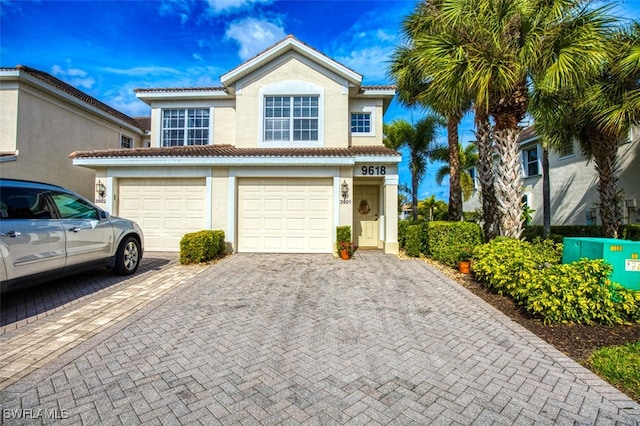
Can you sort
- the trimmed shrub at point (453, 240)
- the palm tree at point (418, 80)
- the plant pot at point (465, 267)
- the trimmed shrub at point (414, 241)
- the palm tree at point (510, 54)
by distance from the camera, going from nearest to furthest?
1. the palm tree at point (510, 54)
2. the plant pot at point (465, 267)
3. the trimmed shrub at point (453, 240)
4. the trimmed shrub at point (414, 241)
5. the palm tree at point (418, 80)

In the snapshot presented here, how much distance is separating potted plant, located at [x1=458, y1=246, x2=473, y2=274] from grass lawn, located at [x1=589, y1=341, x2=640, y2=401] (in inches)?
165

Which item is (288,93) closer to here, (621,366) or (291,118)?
(291,118)

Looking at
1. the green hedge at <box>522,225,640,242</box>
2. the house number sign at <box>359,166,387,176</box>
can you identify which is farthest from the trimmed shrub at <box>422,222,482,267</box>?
the house number sign at <box>359,166,387,176</box>

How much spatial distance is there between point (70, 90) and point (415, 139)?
1827 centimetres

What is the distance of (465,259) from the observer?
27.4ft

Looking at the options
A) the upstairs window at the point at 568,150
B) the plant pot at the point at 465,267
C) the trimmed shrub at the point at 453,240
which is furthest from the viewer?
the upstairs window at the point at 568,150

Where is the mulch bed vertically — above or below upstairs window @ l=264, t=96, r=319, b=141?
below

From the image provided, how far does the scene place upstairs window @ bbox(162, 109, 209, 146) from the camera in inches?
525

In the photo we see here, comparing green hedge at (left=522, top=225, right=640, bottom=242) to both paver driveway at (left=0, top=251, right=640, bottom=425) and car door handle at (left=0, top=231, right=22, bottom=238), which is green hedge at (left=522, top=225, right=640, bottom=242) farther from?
car door handle at (left=0, top=231, right=22, bottom=238)

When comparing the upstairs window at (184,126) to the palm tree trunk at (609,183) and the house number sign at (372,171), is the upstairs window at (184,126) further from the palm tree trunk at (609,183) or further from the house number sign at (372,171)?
the palm tree trunk at (609,183)

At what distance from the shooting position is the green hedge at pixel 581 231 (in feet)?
37.0

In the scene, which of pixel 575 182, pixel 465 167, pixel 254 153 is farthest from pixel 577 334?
pixel 465 167

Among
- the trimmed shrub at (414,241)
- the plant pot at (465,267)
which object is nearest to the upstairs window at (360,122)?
the trimmed shrub at (414,241)

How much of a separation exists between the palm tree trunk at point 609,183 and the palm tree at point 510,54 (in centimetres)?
564
